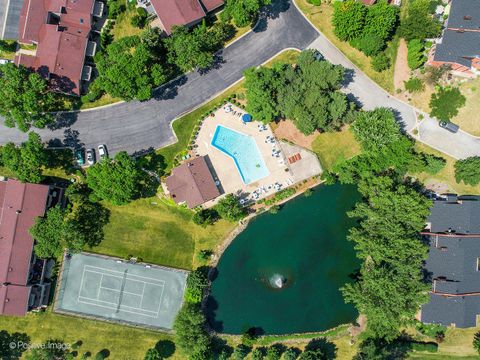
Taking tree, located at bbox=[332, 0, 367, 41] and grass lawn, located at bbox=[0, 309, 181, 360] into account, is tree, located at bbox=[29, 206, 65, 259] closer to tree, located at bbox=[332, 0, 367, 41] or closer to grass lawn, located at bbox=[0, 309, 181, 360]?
grass lawn, located at bbox=[0, 309, 181, 360]

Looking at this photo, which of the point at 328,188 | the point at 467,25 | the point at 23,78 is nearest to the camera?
the point at 23,78

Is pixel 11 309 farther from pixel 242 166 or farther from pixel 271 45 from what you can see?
pixel 271 45

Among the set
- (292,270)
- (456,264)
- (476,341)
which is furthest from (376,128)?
(476,341)

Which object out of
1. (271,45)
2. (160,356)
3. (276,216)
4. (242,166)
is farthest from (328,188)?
(160,356)

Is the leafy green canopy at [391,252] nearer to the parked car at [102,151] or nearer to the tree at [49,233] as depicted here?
the parked car at [102,151]

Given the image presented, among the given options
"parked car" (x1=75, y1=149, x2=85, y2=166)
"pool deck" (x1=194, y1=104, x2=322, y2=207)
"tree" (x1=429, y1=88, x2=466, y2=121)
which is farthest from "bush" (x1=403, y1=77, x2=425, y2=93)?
"parked car" (x1=75, y1=149, x2=85, y2=166)

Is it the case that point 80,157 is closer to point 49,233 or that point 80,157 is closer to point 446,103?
point 49,233

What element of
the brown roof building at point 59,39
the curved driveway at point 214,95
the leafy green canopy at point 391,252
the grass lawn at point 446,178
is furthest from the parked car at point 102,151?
the grass lawn at point 446,178
